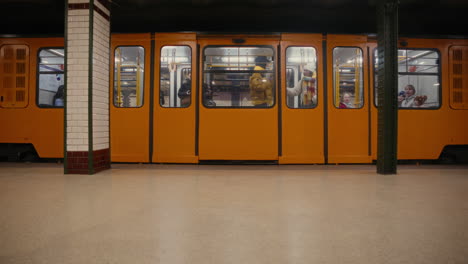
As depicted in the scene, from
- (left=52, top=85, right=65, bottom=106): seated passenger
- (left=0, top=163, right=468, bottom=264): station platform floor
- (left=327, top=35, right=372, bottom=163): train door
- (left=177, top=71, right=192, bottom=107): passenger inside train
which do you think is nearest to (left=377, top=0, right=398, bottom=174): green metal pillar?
(left=0, top=163, right=468, bottom=264): station platform floor

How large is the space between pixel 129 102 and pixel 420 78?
19.1 feet

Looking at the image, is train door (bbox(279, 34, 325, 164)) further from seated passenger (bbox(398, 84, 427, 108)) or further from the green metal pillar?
seated passenger (bbox(398, 84, 427, 108))

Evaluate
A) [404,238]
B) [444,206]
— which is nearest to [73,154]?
[404,238]

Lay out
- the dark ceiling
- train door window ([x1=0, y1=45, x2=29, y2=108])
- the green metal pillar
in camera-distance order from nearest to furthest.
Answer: the green metal pillar < train door window ([x1=0, y1=45, x2=29, y2=108]) < the dark ceiling

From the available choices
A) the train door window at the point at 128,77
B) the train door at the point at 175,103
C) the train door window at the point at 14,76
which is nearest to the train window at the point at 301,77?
the train door at the point at 175,103

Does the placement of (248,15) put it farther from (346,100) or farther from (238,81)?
(346,100)

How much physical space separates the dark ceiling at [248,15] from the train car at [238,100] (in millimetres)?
1158

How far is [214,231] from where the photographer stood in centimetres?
215

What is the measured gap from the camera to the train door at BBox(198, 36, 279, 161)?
5488 millimetres

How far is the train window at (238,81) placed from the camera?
546 cm

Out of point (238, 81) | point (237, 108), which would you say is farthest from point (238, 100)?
point (238, 81)

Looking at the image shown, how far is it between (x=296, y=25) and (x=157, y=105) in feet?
14.3

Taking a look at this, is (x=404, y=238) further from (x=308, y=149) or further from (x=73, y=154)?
(x=73, y=154)

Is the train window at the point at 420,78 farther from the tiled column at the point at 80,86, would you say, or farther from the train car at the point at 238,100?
the tiled column at the point at 80,86
